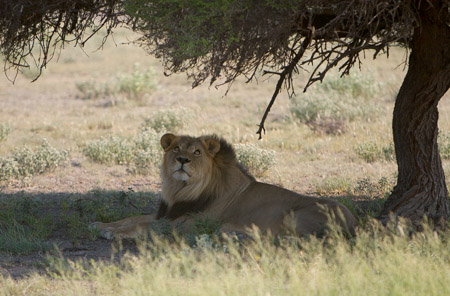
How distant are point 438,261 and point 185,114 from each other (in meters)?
13.4

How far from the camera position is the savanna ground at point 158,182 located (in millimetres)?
5531

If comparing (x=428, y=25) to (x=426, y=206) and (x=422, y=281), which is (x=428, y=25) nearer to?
(x=426, y=206)

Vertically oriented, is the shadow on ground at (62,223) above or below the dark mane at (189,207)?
below

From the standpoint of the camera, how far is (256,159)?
13492 millimetres

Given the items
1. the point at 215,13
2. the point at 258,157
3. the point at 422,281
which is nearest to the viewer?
the point at 422,281

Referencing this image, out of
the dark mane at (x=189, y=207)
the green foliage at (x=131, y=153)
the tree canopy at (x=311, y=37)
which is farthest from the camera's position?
the green foliage at (x=131, y=153)

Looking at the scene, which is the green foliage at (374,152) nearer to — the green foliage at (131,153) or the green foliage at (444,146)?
the green foliage at (444,146)

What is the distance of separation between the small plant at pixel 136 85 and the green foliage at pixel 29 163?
1038 cm

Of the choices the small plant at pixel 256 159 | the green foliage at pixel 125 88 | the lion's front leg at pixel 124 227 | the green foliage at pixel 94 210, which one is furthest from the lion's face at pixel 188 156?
the green foliage at pixel 125 88

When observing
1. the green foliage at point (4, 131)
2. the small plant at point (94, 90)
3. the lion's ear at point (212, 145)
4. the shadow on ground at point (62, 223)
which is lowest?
the shadow on ground at point (62, 223)

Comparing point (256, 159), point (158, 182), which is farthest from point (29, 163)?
point (256, 159)

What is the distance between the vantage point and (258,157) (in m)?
13.5

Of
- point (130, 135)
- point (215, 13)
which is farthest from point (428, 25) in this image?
point (130, 135)

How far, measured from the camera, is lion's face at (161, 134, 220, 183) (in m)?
8.30
